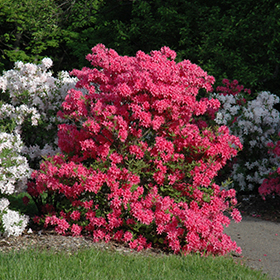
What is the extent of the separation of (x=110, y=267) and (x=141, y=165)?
4.90 ft

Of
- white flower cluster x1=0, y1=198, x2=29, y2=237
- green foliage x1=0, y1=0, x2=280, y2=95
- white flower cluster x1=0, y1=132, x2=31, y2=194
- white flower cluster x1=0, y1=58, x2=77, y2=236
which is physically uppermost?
green foliage x1=0, y1=0, x2=280, y2=95

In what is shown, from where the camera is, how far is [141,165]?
5117 mm

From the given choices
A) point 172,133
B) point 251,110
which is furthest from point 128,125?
point 251,110

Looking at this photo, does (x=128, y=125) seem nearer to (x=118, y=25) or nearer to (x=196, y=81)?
(x=196, y=81)

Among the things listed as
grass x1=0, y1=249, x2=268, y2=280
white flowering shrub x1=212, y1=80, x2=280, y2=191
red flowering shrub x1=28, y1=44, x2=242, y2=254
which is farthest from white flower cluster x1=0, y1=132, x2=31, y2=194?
white flowering shrub x1=212, y1=80, x2=280, y2=191

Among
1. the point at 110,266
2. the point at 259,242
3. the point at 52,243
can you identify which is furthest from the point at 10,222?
the point at 259,242

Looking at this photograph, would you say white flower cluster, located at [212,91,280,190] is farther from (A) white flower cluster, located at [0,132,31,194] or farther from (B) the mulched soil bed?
(A) white flower cluster, located at [0,132,31,194]

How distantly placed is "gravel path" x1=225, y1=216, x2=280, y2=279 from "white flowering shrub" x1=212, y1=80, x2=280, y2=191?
1.40 m

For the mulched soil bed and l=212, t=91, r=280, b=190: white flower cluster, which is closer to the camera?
the mulched soil bed

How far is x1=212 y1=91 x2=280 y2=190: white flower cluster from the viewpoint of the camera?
8336 mm

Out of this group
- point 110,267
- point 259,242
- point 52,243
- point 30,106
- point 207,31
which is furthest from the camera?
point 207,31

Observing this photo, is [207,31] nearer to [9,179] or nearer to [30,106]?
[30,106]

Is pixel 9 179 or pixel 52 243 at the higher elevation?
A: pixel 9 179

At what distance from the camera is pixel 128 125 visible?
5.20 metres
